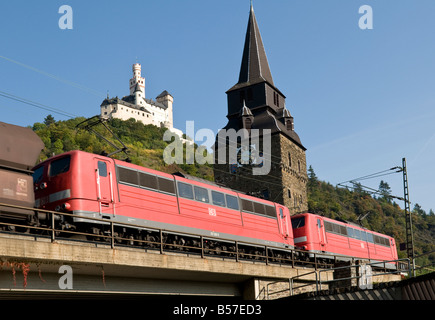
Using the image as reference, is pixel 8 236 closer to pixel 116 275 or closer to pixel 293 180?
pixel 116 275

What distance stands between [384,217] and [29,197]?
6062 inches

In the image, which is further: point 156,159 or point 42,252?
point 156,159

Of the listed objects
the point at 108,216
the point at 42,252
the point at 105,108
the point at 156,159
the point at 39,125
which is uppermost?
the point at 105,108

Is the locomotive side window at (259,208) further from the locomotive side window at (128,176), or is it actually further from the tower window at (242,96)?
the tower window at (242,96)

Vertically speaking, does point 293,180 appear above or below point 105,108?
below

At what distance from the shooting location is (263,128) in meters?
77.1

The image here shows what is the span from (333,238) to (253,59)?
48750mm

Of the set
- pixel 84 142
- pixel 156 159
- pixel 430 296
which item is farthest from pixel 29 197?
pixel 156 159

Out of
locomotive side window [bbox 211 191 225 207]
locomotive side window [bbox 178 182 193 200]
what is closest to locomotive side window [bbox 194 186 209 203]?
locomotive side window [bbox 178 182 193 200]

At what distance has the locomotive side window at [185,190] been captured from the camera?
26562 mm

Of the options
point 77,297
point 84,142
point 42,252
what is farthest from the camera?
point 84,142

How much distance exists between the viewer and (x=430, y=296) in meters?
16.8

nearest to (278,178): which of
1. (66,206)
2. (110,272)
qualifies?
(66,206)

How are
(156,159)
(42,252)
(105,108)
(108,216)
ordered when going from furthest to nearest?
(105,108) → (156,159) → (108,216) → (42,252)
